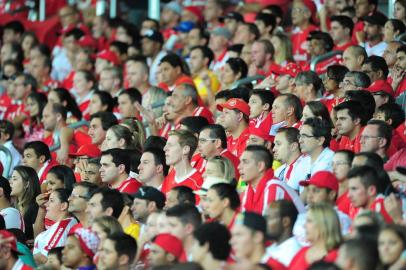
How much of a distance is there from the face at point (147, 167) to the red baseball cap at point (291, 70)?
294 centimetres

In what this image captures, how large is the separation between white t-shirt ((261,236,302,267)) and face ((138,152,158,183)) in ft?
9.06

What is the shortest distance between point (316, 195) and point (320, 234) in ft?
3.40

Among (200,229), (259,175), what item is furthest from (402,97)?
(200,229)

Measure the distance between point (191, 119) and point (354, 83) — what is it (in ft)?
5.66

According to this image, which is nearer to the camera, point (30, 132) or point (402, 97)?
point (402, 97)

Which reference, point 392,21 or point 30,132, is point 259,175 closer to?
point 392,21

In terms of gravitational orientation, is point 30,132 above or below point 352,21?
below

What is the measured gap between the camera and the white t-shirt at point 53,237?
12.5m

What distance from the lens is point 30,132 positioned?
17.1 meters

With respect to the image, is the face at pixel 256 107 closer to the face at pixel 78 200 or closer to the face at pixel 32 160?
the face at pixel 78 200

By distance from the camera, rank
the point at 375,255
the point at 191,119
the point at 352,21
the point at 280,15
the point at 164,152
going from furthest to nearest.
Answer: the point at 280,15, the point at 352,21, the point at 191,119, the point at 164,152, the point at 375,255

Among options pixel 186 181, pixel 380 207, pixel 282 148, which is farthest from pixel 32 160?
pixel 380 207

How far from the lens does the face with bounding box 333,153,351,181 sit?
11.2 metres

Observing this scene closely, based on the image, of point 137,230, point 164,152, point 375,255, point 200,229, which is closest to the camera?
point 375,255
